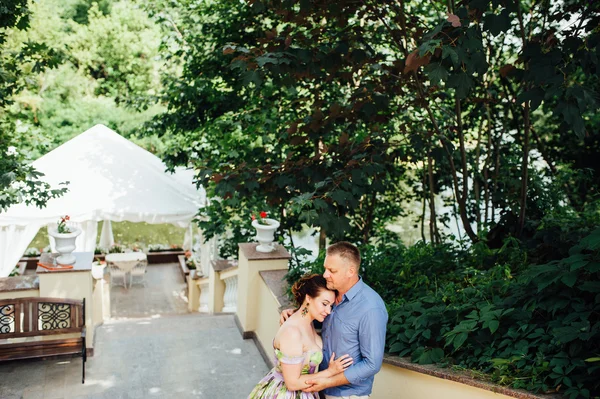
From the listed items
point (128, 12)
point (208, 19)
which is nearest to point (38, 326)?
point (208, 19)

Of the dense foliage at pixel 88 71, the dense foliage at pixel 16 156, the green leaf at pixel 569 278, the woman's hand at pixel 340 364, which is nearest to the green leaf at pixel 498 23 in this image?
the green leaf at pixel 569 278

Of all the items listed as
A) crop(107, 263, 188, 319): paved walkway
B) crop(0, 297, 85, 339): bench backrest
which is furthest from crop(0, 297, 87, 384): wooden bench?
crop(107, 263, 188, 319): paved walkway

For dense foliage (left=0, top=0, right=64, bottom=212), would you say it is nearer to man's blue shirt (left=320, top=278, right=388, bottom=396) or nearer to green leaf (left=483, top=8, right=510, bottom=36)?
man's blue shirt (left=320, top=278, right=388, bottom=396)

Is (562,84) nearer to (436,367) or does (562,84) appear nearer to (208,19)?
(436,367)

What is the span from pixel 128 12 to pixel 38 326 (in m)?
18.6

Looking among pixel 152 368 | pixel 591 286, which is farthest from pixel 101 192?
pixel 591 286

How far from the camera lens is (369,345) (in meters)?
2.79

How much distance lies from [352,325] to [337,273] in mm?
275

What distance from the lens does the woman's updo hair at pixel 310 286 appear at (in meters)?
2.88

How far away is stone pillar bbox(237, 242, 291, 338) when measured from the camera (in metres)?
6.02

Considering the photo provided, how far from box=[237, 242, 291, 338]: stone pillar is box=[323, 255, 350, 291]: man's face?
3.12 metres

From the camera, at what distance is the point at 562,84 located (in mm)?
3482

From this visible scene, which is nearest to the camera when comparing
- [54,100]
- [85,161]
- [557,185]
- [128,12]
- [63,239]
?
[63,239]

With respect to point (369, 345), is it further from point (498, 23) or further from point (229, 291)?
point (229, 291)
